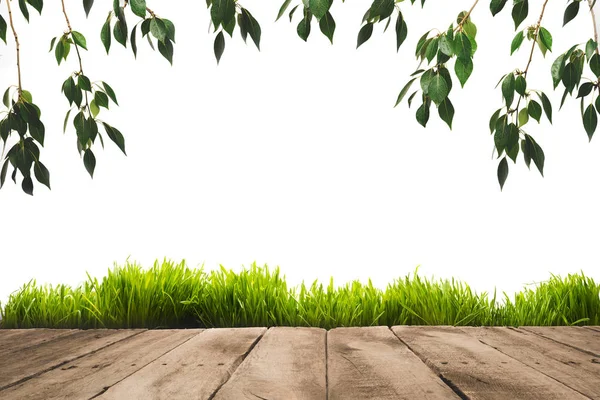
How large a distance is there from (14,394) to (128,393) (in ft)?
0.72

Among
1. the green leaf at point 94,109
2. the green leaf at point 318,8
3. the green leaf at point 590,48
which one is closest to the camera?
the green leaf at point 318,8

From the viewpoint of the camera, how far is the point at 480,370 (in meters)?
1.11

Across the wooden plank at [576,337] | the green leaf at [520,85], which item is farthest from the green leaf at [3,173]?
the wooden plank at [576,337]

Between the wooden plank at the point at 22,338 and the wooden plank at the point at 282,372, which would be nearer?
the wooden plank at the point at 282,372

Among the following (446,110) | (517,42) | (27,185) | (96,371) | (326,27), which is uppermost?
(517,42)

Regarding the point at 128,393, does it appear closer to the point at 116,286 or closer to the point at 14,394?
the point at 14,394

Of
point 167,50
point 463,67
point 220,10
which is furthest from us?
point 167,50

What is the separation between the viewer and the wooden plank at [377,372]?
36.9 inches

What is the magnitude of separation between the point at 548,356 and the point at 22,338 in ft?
4.91

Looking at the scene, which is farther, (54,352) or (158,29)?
(54,352)

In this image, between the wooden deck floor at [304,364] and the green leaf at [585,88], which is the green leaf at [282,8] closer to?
the wooden deck floor at [304,364]

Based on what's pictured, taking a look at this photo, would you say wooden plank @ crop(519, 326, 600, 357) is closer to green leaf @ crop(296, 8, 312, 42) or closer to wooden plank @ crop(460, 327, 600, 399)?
wooden plank @ crop(460, 327, 600, 399)

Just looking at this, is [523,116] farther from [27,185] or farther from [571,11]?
[27,185]

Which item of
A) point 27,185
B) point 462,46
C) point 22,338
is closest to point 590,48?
point 462,46
